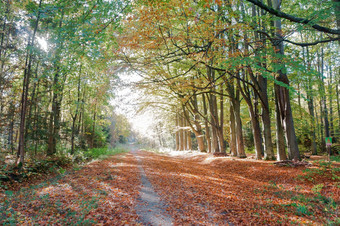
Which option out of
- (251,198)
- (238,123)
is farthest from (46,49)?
(238,123)

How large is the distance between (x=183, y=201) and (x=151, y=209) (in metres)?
1.11

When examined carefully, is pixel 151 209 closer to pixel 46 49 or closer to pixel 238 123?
pixel 46 49

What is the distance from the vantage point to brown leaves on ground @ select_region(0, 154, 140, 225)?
163 inches

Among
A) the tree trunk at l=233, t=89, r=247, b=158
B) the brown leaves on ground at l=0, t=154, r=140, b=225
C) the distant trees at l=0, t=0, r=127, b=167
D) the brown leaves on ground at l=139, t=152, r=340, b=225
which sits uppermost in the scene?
the distant trees at l=0, t=0, r=127, b=167

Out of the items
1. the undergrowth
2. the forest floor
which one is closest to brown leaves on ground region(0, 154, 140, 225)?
the forest floor

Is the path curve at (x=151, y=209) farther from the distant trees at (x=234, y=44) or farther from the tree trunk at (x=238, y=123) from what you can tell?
the tree trunk at (x=238, y=123)

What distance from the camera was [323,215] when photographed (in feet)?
14.6

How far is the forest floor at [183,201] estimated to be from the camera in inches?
170

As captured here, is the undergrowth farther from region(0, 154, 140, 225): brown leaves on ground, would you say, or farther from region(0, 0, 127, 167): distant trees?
region(0, 154, 140, 225): brown leaves on ground

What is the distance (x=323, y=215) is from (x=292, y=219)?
0.82m

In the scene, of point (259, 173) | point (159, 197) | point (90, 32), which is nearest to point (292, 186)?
point (259, 173)

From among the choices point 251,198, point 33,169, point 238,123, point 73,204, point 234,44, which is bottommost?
point 251,198

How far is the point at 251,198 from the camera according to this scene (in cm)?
591

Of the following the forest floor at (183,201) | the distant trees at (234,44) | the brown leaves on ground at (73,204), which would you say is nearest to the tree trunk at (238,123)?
the distant trees at (234,44)
